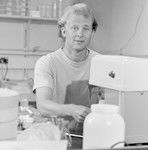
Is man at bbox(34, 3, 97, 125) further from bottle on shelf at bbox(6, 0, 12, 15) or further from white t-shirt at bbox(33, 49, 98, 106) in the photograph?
bottle on shelf at bbox(6, 0, 12, 15)

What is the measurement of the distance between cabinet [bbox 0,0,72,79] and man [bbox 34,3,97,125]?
6.20 feet

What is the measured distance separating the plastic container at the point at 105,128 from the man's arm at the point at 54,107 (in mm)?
398

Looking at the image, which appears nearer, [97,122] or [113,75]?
[97,122]

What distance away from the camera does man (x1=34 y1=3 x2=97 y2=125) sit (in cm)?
186

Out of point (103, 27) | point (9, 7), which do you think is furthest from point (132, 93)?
point (103, 27)

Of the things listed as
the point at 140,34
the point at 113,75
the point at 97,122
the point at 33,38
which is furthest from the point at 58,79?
the point at 33,38

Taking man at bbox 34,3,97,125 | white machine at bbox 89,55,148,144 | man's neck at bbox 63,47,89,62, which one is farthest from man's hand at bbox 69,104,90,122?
man's neck at bbox 63,47,89,62

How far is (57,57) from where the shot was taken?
79.7 inches

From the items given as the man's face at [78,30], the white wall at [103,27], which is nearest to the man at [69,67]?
the man's face at [78,30]

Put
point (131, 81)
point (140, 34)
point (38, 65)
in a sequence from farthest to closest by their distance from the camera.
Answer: point (140, 34)
point (38, 65)
point (131, 81)

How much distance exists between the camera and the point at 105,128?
0.90 metres

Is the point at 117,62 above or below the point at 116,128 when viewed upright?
above

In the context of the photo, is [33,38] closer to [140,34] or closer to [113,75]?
[140,34]

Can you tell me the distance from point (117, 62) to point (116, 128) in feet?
1.19
